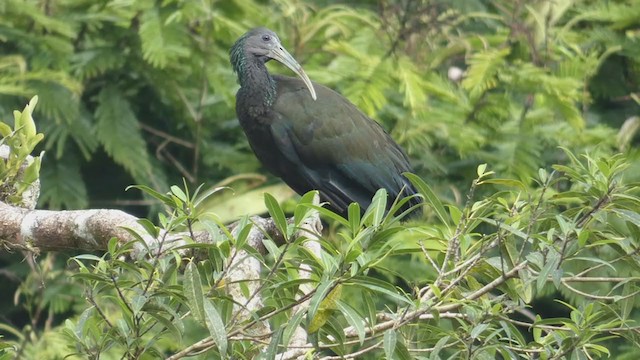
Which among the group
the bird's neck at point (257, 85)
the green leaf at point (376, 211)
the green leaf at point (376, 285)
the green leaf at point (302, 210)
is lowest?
the bird's neck at point (257, 85)

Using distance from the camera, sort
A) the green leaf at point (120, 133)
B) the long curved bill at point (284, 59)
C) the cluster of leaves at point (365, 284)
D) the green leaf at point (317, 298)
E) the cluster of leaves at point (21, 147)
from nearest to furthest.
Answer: the green leaf at point (317, 298) → the cluster of leaves at point (365, 284) → the cluster of leaves at point (21, 147) → the long curved bill at point (284, 59) → the green leaf at point (120, 133)

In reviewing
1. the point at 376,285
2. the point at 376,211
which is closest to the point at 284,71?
the point at 376,211

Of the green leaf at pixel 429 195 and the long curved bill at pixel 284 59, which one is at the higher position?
the green leaf at pixel 429 195

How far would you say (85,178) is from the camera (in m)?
7.57

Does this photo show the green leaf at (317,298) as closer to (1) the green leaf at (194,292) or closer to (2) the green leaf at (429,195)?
(1) the green leaf at (194,292)

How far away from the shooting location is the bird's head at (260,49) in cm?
613

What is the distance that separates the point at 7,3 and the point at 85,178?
1120 millimetres

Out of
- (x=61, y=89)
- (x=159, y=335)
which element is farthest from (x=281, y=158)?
(x=159, y=335)

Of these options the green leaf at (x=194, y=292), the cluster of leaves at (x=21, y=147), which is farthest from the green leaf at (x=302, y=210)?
the cluster of leaves at (x=21, y=147)

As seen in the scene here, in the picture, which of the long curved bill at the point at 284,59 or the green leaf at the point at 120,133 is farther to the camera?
the green leaf at the point at 120,133

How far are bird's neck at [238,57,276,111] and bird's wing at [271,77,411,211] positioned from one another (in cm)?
5

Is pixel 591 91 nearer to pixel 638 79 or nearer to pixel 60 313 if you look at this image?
pixel 638 79

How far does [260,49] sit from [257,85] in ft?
0.89

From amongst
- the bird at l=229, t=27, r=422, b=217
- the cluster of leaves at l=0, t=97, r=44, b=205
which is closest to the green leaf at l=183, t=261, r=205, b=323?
the cluster of leaves at l=0, t=97, r=44, b=205
